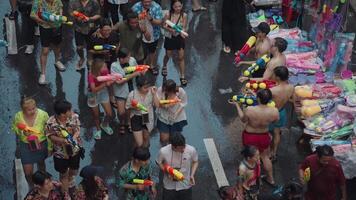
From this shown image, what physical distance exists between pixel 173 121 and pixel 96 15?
317 centimetres

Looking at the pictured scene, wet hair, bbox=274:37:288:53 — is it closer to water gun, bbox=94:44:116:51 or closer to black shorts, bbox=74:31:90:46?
water gun, bbox=94:44:116:51

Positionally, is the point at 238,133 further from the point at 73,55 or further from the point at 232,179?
the point at 73,55

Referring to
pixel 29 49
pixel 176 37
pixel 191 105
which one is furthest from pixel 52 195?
pixel 29 49

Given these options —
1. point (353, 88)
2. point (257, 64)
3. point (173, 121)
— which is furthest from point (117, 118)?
point (353, 88)

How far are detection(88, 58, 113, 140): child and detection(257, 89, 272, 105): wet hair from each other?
2373 millimetres

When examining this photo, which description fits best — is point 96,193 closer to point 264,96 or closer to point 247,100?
point 264,96

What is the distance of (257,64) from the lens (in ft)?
35.7

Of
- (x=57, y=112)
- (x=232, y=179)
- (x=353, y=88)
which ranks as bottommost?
(x=232, y=179)

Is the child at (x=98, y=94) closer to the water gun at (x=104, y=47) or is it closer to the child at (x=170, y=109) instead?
the water gun at (x=104, y=47)

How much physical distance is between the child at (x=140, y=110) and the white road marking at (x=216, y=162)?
128 centimetres

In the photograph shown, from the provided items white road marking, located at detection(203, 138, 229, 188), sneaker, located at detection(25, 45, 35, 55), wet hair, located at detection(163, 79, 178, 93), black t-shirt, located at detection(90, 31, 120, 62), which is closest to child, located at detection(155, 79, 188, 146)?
wet hair, located at detection(163, 79, 178, 93)

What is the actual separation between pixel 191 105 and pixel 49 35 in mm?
2892

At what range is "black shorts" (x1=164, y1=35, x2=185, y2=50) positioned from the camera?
39.1 feet

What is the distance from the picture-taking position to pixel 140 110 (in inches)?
377
